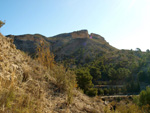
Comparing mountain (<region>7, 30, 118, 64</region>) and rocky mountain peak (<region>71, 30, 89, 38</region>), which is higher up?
rocky mountain peak (<region>71, 30, 89, 38</region>)

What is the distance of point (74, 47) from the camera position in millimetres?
61688

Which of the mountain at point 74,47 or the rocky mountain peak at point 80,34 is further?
the rocky mountain peak at point 80,34

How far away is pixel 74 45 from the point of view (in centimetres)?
6375

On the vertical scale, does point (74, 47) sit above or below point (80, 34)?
below

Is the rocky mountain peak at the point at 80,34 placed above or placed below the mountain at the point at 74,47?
above

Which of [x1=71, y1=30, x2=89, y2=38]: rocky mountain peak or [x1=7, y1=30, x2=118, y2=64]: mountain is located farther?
[x1=71, y1=30, x2=89, y2=38]: rocky mountain peak

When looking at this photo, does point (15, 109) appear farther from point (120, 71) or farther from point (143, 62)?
point (143, 62)

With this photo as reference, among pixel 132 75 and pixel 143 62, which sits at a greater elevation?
pixel 143 62

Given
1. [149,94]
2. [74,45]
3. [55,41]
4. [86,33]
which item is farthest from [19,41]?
[149,94]

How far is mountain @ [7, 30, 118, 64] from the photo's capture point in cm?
4856

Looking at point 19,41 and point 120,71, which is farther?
point 19,41

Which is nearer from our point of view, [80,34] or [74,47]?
[74,47]

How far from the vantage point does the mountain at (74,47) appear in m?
48.6

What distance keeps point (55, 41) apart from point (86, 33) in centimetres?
2323
